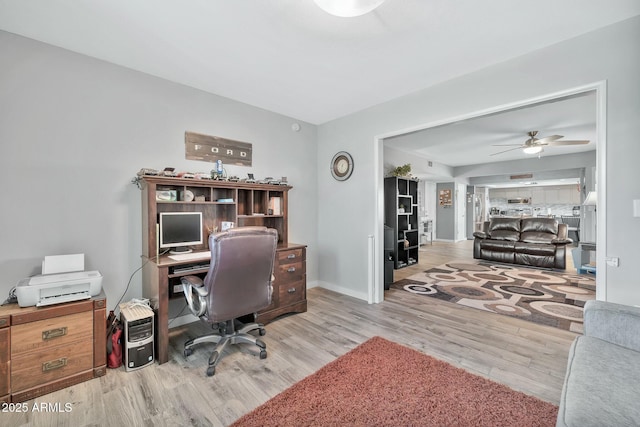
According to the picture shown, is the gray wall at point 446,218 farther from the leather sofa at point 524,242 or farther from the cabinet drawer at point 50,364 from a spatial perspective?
the cabinet drawer at point 50,364

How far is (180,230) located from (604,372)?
122 inches

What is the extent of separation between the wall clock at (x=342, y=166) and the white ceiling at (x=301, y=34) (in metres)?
1.17

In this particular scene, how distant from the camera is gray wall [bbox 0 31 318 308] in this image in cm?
213

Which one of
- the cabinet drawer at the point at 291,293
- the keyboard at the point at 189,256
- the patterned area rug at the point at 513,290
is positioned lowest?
the patterned area rug at the point at 513,290

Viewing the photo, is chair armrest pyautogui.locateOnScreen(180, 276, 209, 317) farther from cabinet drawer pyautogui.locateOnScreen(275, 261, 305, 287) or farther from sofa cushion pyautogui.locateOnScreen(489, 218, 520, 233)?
sofa cushion pyautogui.locateOnScreen(489, 218, 520, 233)

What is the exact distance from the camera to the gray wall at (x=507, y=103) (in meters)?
1.94

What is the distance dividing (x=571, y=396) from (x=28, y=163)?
147 inches

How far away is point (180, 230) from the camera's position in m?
2.69

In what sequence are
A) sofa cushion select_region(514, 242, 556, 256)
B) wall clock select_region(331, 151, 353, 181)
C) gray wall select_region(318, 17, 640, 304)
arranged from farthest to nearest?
sofa cushion select_region(514, 242, 556, 256), wall clock select_region(331, 151, 353, 181), gray wall select_region(318, 17, 640, 304)

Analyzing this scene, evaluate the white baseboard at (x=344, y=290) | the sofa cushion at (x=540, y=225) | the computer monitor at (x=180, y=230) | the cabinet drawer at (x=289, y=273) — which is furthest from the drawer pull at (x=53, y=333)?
the sofa cushion at (x=540, y=225)

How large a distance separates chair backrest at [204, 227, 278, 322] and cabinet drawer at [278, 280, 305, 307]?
834 mm

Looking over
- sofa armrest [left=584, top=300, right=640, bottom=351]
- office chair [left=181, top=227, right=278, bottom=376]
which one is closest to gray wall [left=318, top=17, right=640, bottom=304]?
sofa armrest [left=584, top=300, right=640, bottom=351]

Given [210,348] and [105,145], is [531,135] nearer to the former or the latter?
[210,348]

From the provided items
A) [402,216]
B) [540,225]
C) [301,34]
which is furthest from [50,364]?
[540,225]
